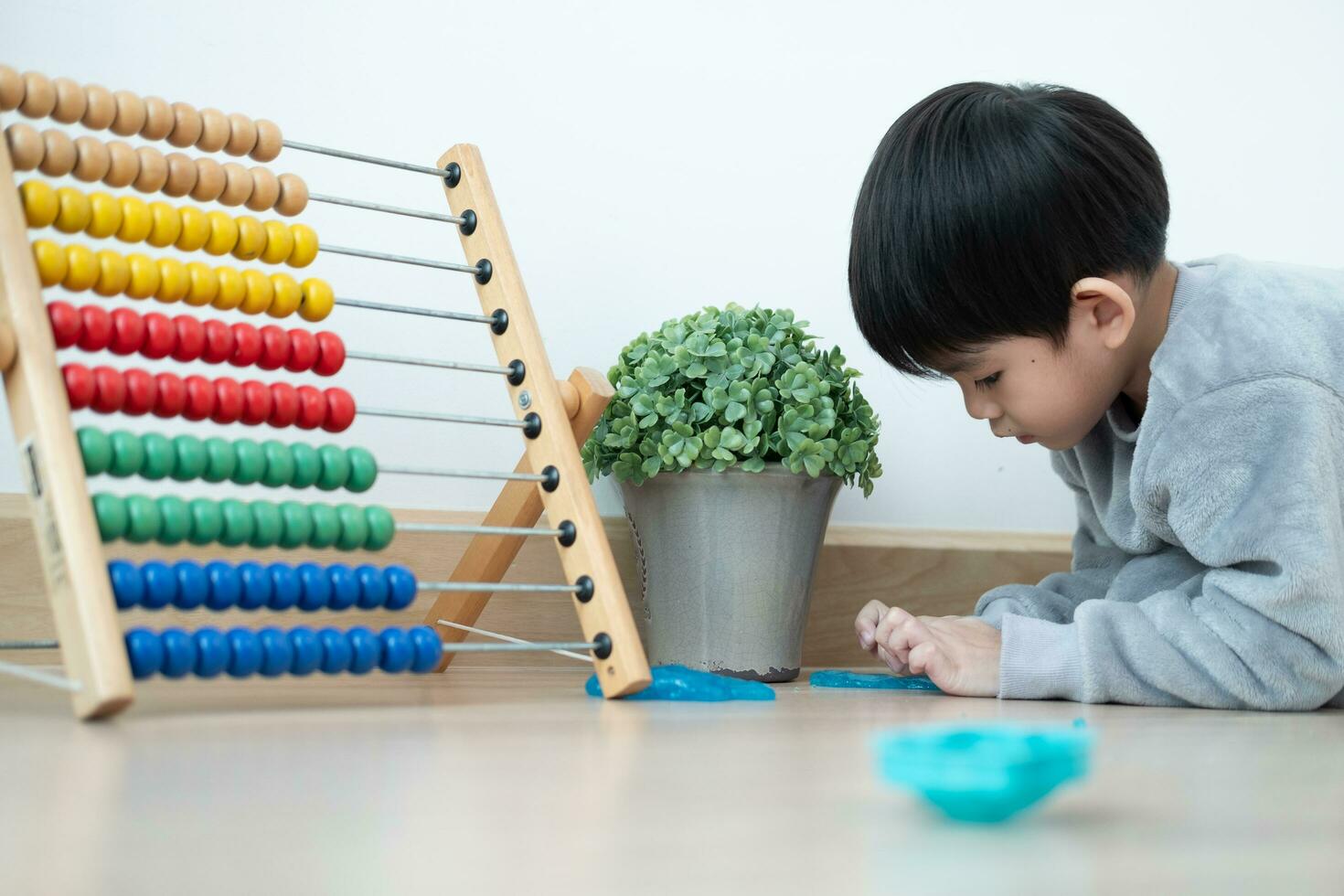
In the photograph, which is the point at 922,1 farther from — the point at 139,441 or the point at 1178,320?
the point at 139,441

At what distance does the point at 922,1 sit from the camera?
1373 mm

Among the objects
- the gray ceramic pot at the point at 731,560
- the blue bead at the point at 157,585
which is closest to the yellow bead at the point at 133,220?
the blue bead at the point at 157,585

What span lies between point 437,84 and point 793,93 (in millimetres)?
395

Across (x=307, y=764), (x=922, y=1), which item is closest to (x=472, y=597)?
(x=307, y=764)

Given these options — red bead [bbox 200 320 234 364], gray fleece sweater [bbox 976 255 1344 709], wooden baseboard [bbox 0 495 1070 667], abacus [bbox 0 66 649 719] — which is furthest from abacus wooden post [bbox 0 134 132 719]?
gray fleece sweater [bbox 976 255 1344 709]

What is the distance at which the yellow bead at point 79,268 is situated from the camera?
0.68m

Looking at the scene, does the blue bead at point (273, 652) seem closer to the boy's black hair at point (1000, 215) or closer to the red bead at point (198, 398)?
the red bead at point (198, 398)

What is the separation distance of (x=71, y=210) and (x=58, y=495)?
187mm

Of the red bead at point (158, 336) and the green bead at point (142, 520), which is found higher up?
the red bead at point (158, 336)

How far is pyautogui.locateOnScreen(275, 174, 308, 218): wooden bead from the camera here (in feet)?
2.61

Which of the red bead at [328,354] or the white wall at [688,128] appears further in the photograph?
the white wall at [688,128]

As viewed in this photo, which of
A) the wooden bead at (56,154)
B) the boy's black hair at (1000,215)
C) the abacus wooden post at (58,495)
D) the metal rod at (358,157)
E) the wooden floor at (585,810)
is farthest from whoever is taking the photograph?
the boy's black hair at (1000,215)

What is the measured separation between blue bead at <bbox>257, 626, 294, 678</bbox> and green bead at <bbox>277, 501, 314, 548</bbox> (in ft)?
0.19

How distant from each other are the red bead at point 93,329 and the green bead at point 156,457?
0.06 meters
